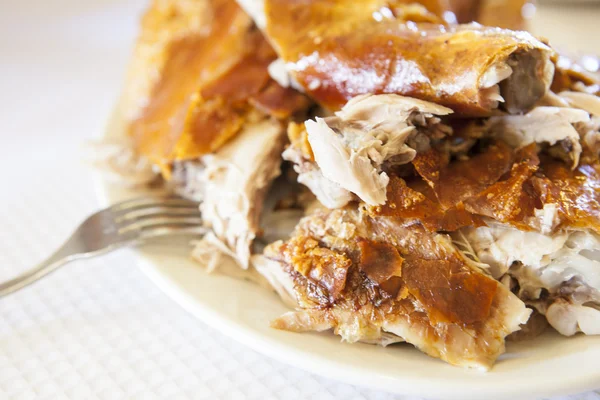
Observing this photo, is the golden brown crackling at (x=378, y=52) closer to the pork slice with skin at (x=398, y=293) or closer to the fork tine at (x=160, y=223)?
the pork slice with skin at (x=398, y=293)

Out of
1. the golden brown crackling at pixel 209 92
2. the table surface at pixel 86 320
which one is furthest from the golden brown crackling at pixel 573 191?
the golden brown crackling at pixel 209 92

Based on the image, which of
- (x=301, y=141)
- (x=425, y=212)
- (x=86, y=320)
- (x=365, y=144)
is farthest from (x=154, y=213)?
(x=425, y=212)

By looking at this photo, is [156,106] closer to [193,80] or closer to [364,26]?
[193,80]

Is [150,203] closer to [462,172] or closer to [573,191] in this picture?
[462,172]

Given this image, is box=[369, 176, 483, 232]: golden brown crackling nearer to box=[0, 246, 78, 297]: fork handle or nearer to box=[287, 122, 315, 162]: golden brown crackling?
box=[287, 122, 315, 162]: golden brown crackling

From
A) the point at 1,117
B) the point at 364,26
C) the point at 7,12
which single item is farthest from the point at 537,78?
the point at 7,12
